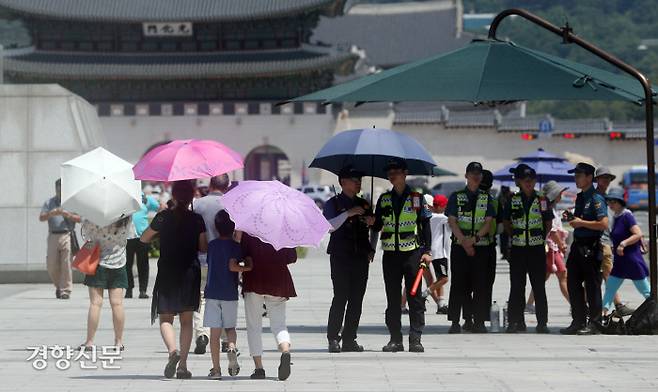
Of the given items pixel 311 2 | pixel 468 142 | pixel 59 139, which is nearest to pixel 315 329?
pixel 59 139

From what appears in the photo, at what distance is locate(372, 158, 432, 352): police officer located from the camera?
43.8 feet

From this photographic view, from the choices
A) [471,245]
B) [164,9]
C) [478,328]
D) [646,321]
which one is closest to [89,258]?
[471,245]

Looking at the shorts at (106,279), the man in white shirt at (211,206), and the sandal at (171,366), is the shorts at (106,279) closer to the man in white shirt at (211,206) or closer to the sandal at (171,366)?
the man in white shirt at (211,206)

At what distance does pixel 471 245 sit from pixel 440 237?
9.08 feet

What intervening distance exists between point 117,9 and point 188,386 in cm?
5334

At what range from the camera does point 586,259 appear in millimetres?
14805

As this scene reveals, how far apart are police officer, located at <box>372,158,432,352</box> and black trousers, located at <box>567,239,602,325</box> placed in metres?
2.05

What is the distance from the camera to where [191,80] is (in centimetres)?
6366

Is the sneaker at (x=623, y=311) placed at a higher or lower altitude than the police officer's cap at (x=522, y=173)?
lower

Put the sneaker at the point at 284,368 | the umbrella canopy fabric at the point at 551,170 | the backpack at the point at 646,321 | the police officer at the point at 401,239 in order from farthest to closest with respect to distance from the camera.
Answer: the umbrella canopy fabric at the point at 551,170
the backpack at the point at 646,321
the police officer at the point at 401,239
the sneaker at the point at 284,368

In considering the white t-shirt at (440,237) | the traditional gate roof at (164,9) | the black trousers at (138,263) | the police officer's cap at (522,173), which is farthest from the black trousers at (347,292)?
the traditional gate roof at (164,9)

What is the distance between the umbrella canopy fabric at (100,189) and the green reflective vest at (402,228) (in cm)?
233

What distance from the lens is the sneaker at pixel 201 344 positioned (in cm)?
1302

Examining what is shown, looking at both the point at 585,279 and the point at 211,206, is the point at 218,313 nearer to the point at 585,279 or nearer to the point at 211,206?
the point at 211,206
